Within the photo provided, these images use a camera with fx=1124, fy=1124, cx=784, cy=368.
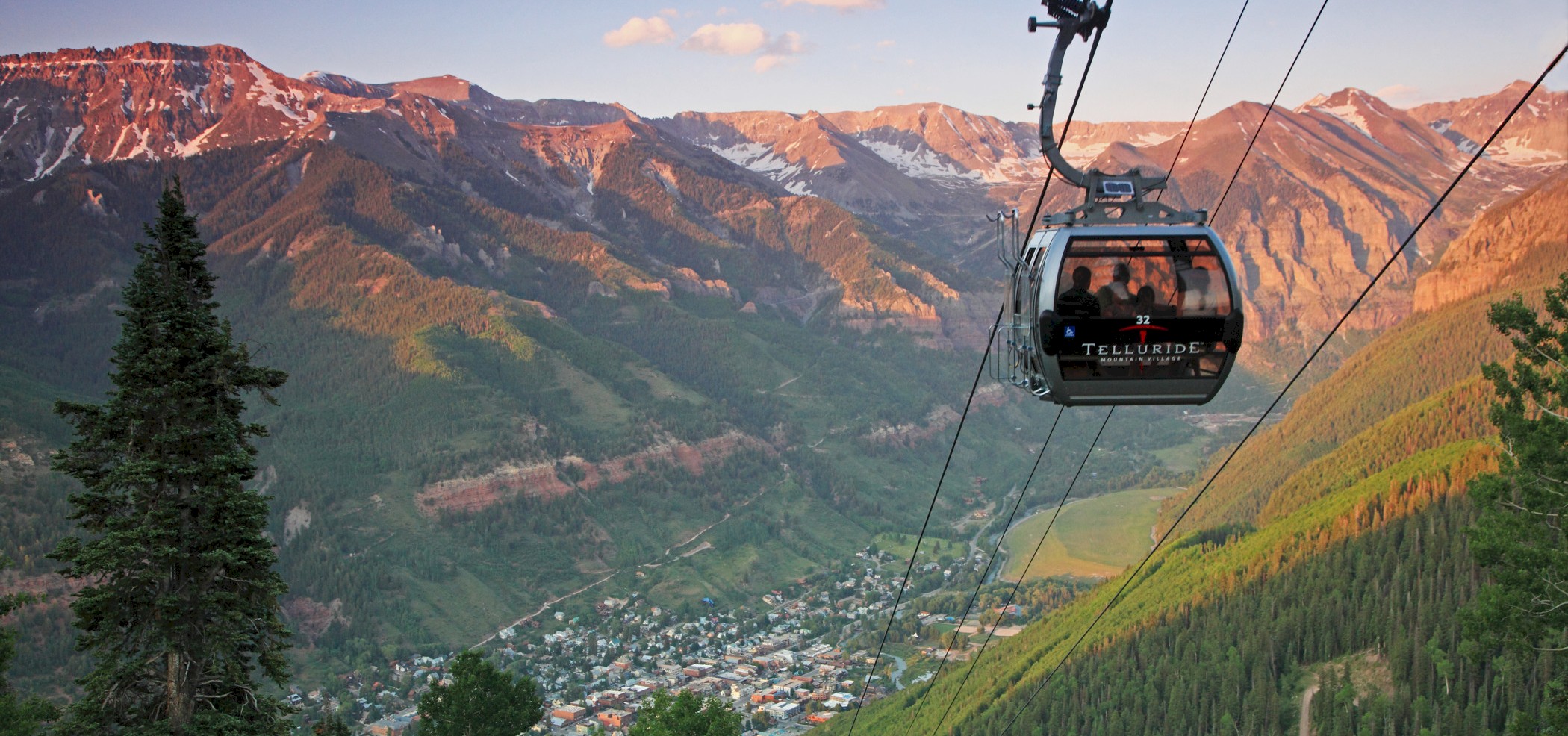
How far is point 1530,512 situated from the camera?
105ft

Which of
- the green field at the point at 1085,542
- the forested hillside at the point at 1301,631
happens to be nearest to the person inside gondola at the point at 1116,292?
the forested hillside at the point at 1301,631

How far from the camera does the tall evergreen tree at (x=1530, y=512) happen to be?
29.7m

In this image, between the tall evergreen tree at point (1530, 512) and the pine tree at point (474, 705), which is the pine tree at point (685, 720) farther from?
the tall evergreen tree at point (1530, 512)

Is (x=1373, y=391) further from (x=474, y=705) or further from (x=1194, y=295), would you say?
(x=1194, y=295)

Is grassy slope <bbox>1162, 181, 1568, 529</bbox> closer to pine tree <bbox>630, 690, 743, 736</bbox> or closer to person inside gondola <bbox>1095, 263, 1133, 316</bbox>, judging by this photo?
pine tree <bbox>630, 690, 743, 736</bbox>

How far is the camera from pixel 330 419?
524ft

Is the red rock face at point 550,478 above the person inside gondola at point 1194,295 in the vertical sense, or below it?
below

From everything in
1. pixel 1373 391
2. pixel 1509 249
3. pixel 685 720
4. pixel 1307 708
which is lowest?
pixel 1307 708

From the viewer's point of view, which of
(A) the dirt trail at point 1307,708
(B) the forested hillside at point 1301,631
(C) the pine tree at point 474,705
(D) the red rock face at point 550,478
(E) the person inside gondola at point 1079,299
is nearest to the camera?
(E) the person inside gondola at point 1079,299

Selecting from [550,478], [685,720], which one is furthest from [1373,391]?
[685,720]

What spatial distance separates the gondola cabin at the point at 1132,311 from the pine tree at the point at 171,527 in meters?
18.9

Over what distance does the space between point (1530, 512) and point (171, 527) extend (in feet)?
117

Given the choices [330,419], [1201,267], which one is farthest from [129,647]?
[330,419]

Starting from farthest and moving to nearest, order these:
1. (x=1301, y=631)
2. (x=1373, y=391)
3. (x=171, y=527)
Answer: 1. (x=1373, y=391)
2. (x=1301, y=631)
3. (x=171, y=527)
